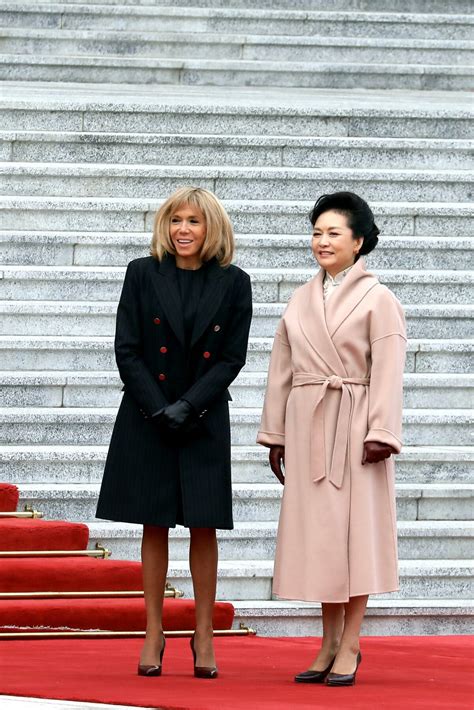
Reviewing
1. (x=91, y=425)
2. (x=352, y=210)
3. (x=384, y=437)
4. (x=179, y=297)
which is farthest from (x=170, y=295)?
(x=91, y=425)

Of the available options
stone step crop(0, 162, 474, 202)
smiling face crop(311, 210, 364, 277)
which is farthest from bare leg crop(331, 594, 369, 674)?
stone step crop(0, 162, 474, 202)

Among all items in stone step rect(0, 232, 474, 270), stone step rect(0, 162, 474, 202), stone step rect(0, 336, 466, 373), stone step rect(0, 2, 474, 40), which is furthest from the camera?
stone step rect(0, 2, 474, 40)

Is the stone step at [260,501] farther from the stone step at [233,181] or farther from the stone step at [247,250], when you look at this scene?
the stone step at [233,181]

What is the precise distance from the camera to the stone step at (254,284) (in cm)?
803

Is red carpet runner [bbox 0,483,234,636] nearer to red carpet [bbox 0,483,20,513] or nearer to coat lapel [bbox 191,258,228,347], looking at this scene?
red carpet [bbox 0,483,20,513]

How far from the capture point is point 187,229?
5039 mm

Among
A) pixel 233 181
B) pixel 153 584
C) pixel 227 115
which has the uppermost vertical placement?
pixel 227 115

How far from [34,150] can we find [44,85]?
1.95m

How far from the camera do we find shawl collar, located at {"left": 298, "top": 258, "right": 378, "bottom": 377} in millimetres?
4988

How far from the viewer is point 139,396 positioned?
4961mm

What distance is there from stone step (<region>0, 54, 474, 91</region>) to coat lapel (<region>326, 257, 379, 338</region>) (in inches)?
249

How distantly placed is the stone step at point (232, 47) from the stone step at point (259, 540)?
532cm

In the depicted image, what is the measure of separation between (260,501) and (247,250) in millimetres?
1975

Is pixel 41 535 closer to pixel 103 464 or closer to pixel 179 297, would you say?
pixel 103 464
